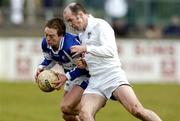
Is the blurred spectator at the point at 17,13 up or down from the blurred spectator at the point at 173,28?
up

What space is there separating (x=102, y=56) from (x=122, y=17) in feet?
63.9

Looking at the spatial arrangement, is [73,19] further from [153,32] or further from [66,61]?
[153,32]

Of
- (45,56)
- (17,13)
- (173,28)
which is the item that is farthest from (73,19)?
(17,13)

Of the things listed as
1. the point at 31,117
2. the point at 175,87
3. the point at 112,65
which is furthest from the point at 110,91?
the point at 175,87

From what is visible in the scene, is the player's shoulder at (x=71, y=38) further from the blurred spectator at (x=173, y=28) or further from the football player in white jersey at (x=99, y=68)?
the blurred spectator at (x=173, y=28)

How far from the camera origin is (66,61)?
12766mm

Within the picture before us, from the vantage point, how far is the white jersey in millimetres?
11859

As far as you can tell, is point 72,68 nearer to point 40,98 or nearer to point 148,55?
point 40,98

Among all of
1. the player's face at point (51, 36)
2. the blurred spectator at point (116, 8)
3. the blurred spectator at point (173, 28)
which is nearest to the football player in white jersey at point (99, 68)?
the player's face at point (51, 36)

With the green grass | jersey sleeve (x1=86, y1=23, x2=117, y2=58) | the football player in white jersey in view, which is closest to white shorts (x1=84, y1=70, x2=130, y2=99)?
the football player in white jersey

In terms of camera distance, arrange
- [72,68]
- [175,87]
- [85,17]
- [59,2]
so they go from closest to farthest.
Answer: [85,17] → [72,68] → [175,87] → [59,2]

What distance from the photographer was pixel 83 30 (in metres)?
12.1

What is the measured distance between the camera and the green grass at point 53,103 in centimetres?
1786

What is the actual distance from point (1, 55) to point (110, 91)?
1700 cm
